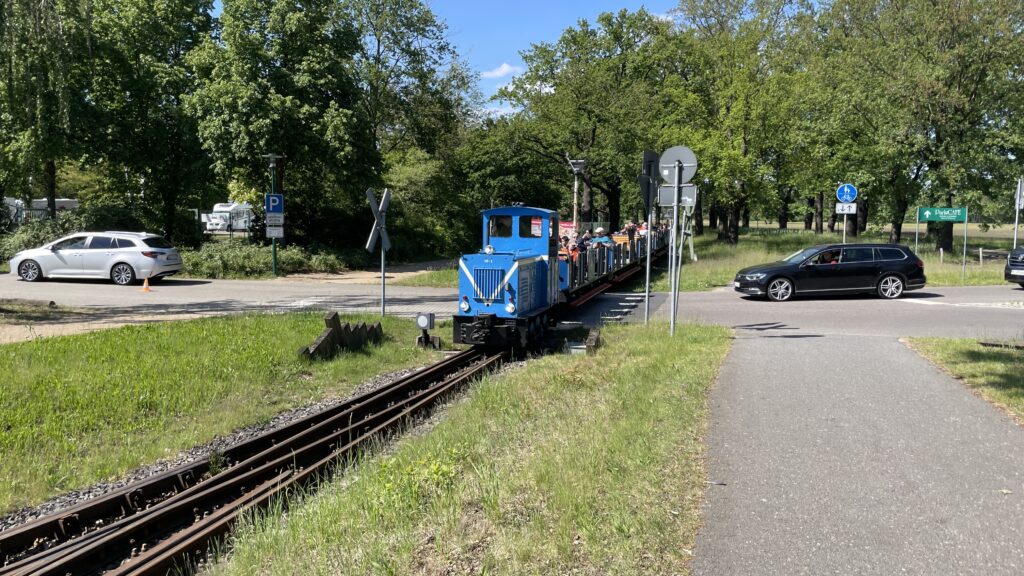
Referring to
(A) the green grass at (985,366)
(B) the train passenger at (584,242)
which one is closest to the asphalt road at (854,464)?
Result: (A) the green grass at (985,366)

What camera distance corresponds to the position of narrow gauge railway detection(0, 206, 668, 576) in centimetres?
496

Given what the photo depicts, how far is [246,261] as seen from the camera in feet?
81.9

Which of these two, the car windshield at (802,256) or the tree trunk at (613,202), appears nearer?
the car windshield at (802,256)

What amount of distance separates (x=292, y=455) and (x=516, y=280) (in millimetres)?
5239

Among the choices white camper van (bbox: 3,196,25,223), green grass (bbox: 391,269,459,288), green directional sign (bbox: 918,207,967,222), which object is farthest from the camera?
white camper van (bbox: 3,196,25,223)

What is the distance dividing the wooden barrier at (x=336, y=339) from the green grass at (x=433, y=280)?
1033cm

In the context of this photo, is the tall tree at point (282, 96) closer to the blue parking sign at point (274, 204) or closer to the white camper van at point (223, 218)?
the blue parking sign at point (274, 204)

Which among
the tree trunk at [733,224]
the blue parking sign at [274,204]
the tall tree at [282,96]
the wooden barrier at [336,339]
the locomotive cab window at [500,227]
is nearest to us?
the wooden barrier at [336,339]

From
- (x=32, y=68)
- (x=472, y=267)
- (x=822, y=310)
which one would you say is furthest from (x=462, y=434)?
(x=32, y=68)

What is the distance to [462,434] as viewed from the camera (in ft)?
21.5

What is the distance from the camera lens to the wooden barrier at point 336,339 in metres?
10.8

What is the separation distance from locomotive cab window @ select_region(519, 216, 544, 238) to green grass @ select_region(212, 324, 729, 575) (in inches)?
235

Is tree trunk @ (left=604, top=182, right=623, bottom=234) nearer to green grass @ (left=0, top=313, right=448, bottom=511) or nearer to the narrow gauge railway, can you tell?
the narrow gauge railway

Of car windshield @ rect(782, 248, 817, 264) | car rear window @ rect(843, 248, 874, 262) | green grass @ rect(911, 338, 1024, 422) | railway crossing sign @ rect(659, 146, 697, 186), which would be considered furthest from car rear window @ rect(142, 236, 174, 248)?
green grass @ rect(911, 338, 1024, 422)
